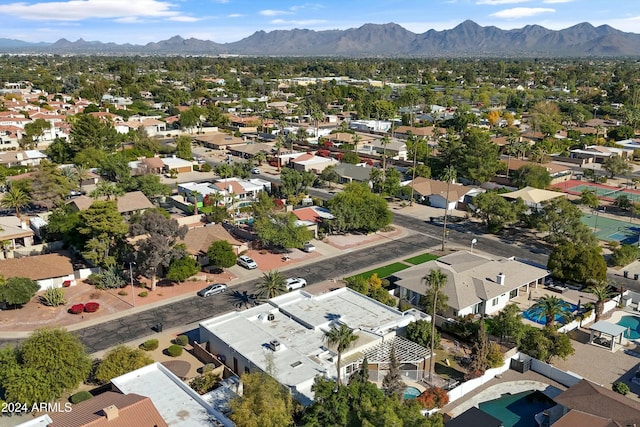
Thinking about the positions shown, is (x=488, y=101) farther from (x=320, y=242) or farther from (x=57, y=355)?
(x=57, y=355)

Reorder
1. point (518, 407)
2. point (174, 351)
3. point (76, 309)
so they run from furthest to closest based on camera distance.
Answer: point (76, 309)
point (174, 351)
point (518, 407)

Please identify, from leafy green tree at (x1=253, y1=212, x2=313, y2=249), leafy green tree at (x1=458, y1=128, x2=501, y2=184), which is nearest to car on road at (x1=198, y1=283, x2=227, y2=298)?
leafy green tree at (x1=253, y1=212, x2=313, y2=249)

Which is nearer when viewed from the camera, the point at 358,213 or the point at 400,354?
the point at 400,354

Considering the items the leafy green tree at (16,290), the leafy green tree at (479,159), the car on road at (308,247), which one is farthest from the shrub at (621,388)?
the leafy green tree at (479,159)

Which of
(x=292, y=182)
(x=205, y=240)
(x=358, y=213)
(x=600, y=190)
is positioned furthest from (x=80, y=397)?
(x=600, y=190)

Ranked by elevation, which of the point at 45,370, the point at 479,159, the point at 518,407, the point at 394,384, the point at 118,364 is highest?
the point at 479,159

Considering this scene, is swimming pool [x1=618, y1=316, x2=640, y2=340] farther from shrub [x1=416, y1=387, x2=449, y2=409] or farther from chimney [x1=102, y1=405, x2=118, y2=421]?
chimney [x1=102, y1=405, x2=118, y2=421]

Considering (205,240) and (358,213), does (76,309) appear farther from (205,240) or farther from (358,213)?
(358,213)
